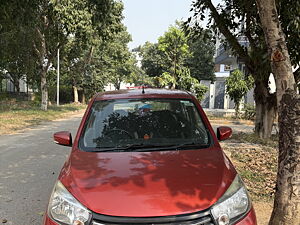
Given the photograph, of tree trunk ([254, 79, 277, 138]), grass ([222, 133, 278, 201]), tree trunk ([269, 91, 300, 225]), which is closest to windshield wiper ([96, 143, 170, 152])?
tree trunk ([269, 91, 300, 225])

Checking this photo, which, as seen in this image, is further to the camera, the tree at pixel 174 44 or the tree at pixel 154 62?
the tree at pixel 154 62

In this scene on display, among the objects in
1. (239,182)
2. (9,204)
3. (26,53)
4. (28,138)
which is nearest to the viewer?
(239,182)

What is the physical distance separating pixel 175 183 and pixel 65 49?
26.3 m

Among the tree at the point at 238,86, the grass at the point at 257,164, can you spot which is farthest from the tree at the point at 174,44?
the grass at the point at 257,164

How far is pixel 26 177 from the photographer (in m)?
5.94

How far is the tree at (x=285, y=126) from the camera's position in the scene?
10.3 ft

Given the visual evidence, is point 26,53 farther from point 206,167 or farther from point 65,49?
point 206,167

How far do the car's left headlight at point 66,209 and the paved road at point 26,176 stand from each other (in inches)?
63.7

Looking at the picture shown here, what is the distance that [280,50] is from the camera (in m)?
3.30

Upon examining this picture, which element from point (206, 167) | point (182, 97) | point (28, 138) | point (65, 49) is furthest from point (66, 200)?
point (65, 49)

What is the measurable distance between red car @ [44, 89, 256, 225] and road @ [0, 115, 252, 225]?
1195 millimetres

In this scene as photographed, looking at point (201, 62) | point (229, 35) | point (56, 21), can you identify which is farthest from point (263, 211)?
point (201, 62)

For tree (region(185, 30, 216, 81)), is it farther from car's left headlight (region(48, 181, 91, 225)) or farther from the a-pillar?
car's left headlight (region(48, 181, 91, 225))

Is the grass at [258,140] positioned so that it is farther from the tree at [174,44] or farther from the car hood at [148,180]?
the tree at [174,44]
